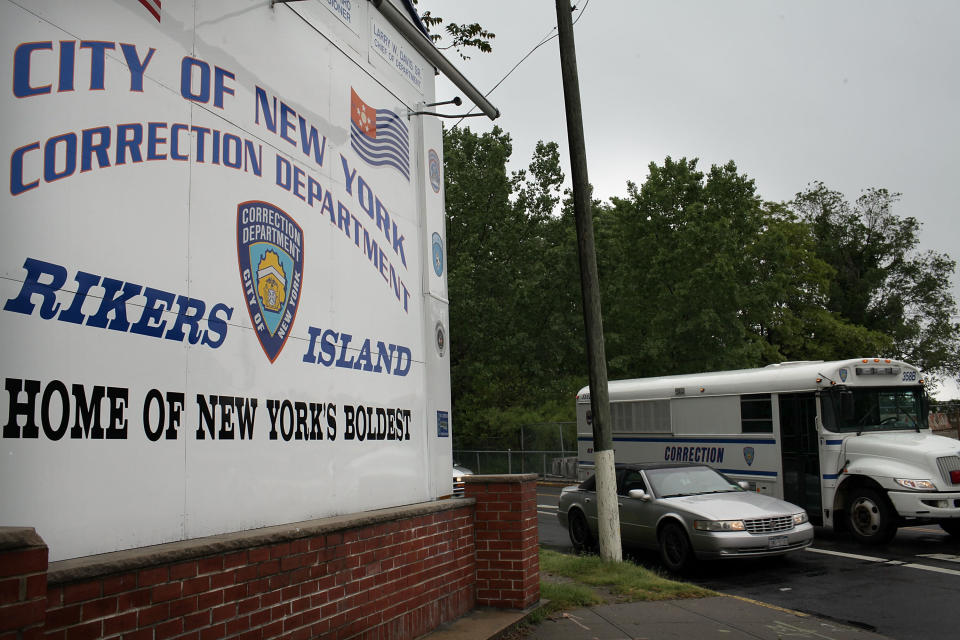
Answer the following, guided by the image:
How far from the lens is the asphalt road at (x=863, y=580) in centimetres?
842

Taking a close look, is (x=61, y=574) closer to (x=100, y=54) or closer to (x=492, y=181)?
(x=100, y=54)

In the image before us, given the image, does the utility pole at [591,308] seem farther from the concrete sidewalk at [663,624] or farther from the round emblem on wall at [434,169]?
the round emblem on wall at [434,169]

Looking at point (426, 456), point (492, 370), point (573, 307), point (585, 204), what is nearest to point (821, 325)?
point (573, 307)

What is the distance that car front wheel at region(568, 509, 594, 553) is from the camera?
13.3 m

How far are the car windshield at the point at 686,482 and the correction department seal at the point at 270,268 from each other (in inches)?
319

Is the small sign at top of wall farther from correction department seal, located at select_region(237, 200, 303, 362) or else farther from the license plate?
the license plate

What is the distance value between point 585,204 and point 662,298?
21021mm

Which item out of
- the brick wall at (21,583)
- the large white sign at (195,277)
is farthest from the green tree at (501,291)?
the brick wall at (21,583)

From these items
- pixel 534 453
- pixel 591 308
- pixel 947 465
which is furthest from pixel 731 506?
pixel 534 453

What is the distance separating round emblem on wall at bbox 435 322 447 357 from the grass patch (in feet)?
9.20

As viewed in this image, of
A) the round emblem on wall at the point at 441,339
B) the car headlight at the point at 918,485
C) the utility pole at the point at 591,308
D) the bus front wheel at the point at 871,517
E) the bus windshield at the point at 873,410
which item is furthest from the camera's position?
the bus windshield at the point at 873,410

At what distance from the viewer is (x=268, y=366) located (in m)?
5.27

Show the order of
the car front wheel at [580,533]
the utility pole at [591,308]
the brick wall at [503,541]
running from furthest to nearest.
→ the car front wheel at [580,533] < the utility pole at [591,308] < the brick wall at [503,541]

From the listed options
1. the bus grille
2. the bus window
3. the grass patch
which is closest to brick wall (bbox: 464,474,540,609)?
the grass patch
